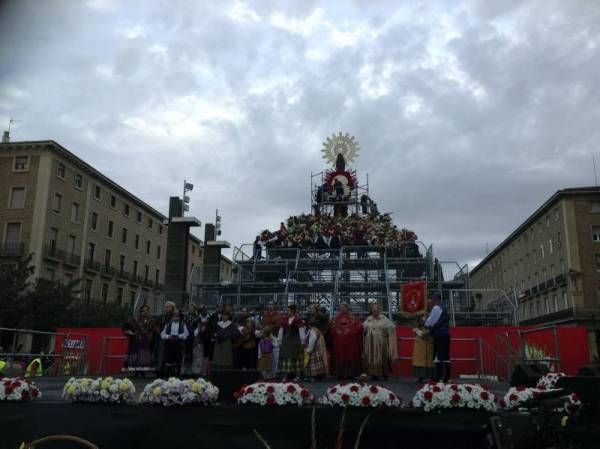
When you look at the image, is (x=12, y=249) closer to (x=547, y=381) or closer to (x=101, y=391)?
(x=101, y=391)

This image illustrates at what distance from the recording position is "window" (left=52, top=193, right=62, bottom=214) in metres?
48.0

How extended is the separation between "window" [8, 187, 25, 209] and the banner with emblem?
39.6m

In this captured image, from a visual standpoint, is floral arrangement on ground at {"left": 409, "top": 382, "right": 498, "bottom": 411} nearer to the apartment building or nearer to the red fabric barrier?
the red fabric barrier

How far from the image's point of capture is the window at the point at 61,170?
161 feet

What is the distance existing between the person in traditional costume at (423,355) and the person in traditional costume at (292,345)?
9.25ft

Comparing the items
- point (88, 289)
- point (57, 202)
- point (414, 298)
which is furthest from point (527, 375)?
point (88, 289)

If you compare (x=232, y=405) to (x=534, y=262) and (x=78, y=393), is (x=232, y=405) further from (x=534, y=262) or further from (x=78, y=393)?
(x=534, y=262)

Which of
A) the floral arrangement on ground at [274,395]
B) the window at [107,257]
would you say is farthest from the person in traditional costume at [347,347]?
the window at [107,257]

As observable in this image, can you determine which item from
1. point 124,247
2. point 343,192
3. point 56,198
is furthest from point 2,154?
point 343,192

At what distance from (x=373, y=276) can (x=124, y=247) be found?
39.8 meters

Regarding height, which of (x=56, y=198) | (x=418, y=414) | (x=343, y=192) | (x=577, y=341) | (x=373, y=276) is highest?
(x=56, y=198)

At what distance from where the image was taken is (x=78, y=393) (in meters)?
8.35

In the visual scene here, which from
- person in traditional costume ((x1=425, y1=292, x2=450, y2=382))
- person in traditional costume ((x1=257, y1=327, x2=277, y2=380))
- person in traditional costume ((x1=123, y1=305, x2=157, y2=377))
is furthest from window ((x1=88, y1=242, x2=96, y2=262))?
person in traditional costume ((x1=425, y1=292, x2=450, y2=382))

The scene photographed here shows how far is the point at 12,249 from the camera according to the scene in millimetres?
45656
